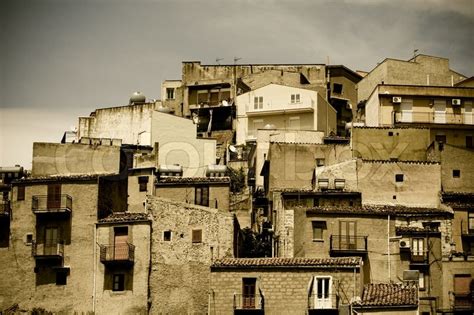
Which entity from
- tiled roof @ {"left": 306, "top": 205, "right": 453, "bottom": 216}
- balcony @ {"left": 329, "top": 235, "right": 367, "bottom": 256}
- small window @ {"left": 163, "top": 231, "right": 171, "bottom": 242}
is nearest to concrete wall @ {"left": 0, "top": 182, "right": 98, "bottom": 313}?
Result: small window @ {"left": 163, "top": 231, "right": 171, "bottom": 242}

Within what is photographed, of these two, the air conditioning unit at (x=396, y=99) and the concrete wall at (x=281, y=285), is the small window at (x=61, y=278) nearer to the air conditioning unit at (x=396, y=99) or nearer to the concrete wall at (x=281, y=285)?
the concrete wall at (x=281, y=285)

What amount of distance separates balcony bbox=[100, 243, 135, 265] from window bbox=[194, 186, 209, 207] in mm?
5484

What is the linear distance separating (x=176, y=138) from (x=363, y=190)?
15.8m

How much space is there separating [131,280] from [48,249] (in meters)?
4.98

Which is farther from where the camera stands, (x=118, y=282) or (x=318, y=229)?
(x=118, y=282)

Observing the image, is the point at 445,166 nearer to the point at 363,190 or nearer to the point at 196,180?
the point at 363,190

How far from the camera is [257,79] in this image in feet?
267

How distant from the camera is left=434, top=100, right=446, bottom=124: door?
6800 cm

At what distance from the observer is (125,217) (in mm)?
51375

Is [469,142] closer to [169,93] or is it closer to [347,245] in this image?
[347,245]

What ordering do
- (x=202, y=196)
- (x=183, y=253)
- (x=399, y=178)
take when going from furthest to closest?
(x=399, y=178)
(x=202, y=196)
(x=183, y=253)

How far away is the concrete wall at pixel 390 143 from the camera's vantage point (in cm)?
6131

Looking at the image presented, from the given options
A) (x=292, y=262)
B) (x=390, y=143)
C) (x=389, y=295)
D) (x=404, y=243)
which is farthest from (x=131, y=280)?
(x=390, y=143)

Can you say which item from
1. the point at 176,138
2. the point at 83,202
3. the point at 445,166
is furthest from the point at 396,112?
the point at 83,202
